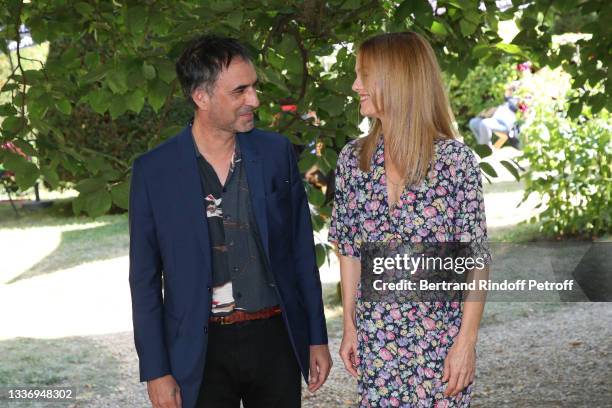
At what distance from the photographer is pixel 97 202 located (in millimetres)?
4289

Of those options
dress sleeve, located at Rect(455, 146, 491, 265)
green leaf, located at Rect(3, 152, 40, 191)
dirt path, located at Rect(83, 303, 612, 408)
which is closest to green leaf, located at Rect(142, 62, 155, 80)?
green leaf, located at Rect(3, 152, 40, 191)

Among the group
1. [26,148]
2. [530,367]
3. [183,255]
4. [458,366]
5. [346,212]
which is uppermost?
[26,148]

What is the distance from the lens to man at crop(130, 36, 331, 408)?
119 inches

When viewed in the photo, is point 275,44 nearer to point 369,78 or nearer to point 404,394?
point 369,78

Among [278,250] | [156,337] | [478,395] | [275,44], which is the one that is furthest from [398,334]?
[478,395]

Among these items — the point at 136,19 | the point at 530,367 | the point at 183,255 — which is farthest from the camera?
the point at 530,367

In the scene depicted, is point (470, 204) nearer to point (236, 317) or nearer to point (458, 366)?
point (458, 366)

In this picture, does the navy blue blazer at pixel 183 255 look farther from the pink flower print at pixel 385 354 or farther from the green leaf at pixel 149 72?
the green leaf at pixel 149 72

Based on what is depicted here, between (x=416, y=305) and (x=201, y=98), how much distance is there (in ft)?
3.28

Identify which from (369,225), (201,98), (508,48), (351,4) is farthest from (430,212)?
(508,48)

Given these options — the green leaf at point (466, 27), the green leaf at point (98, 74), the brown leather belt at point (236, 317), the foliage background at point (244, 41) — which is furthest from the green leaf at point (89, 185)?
the green leaf at point (466, 27)

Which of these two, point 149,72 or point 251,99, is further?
point 149,72

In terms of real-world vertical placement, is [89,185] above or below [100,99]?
below

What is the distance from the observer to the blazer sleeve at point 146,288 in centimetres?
302
